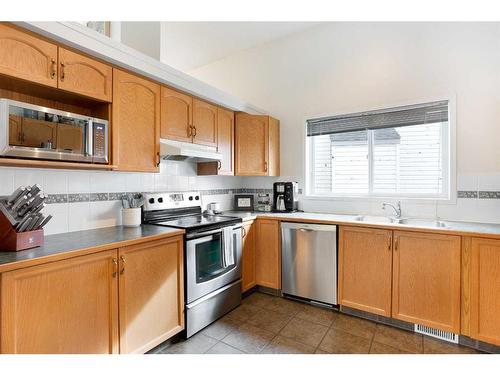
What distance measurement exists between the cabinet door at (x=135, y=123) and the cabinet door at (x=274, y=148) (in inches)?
56.0

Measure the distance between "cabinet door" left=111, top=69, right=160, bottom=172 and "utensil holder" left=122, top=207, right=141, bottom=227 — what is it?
1.20 ft

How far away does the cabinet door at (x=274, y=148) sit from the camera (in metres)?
3.26

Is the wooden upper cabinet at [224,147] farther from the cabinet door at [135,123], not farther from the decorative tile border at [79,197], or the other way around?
the decorative tile border at [79,197]

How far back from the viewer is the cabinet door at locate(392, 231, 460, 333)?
200 cm

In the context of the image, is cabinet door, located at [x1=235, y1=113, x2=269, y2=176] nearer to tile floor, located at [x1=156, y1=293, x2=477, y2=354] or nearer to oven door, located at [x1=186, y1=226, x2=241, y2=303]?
oven door, located at [x1=186, y1=226, x2=241, y2=303]

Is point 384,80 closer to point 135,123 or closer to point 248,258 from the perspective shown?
point 248,258

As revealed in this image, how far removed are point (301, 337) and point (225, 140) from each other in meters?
2.04

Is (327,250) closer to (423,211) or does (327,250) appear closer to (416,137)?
(423,211)

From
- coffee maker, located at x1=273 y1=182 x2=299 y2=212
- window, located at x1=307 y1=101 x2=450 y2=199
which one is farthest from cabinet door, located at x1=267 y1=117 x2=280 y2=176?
window, located at x1=307 y1=101 x2=450 y2=199

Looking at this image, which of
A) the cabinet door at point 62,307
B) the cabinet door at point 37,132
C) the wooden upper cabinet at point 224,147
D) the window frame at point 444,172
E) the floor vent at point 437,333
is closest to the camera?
the cabinet door at point 62,307

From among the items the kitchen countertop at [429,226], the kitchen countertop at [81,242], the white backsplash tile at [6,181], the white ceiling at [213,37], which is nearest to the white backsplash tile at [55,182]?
the white backsplash tile at [6,181]

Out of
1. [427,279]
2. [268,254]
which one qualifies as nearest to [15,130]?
[268,254]

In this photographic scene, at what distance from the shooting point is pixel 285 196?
3225 millimetres
